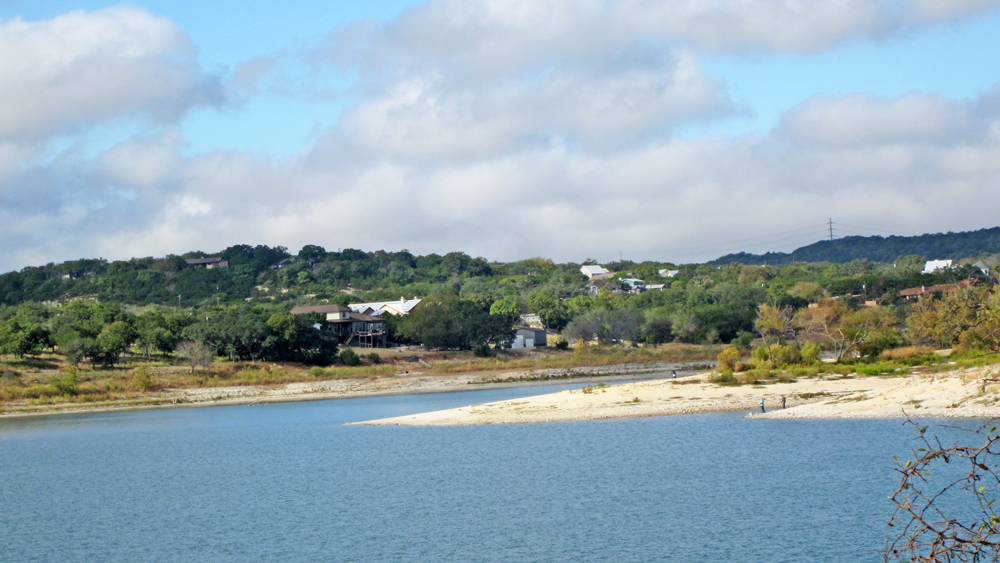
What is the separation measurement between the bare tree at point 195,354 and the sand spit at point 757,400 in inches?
1104

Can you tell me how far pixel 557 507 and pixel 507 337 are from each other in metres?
60.4

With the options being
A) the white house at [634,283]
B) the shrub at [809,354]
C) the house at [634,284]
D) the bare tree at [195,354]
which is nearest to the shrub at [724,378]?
the shrub at [809,354]

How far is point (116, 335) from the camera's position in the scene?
68375mm

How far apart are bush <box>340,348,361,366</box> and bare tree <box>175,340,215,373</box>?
11.7m

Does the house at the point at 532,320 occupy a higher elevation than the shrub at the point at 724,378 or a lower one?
higher

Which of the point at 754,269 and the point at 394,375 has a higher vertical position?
the point at 754,269

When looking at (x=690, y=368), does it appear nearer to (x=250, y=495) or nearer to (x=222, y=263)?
(x=250, y=495)

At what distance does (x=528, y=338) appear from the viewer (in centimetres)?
8981

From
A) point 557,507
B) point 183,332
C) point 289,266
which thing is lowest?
point 557,507

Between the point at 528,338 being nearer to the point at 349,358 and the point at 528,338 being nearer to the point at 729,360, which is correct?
the point at 349,358

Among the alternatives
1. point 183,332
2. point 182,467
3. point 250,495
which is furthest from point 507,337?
point 250,495

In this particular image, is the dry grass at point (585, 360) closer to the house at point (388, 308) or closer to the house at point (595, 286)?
the house at point (388, 308)

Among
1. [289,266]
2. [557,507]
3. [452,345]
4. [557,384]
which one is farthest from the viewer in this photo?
[289,266]

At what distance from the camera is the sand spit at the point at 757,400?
36344 mm
